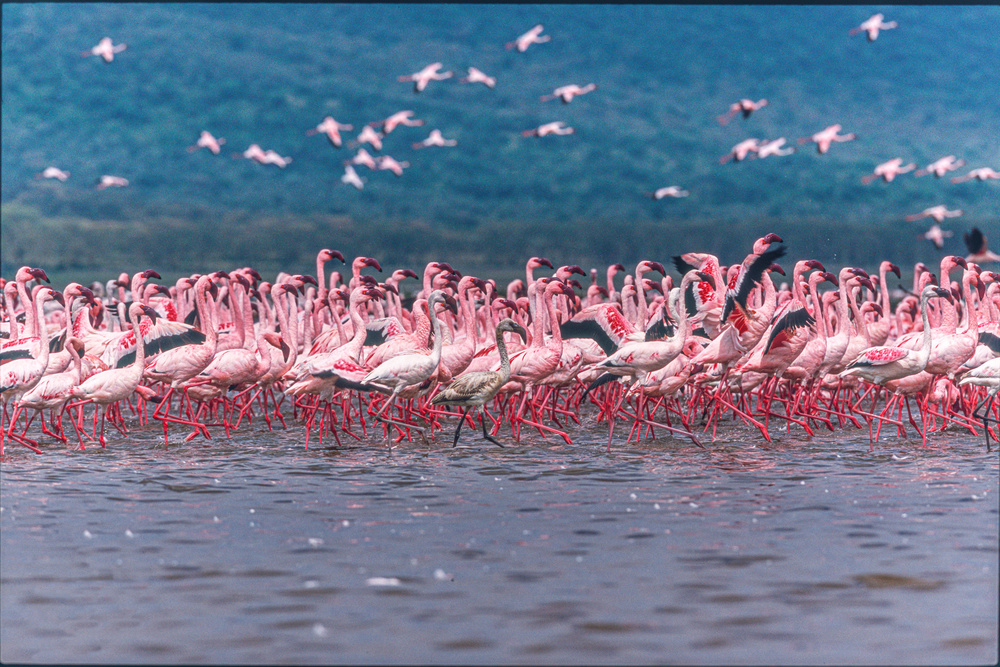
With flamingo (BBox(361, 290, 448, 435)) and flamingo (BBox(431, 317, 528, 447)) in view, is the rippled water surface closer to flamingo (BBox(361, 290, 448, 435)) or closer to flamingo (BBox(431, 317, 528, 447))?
flamingo (BBox(431, 317, 528, 447))

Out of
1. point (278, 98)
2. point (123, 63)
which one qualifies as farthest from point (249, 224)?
point (123, 63)

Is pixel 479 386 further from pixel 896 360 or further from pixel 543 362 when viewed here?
pixel 896 360

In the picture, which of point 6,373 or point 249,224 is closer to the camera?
point 6,373

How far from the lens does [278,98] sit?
403 ft

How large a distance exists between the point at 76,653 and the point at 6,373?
23.5 ft

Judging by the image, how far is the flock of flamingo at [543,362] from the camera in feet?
43.6

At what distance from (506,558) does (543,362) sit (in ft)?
19.3

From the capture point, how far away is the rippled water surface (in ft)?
21.9

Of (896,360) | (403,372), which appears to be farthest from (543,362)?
(896,360)

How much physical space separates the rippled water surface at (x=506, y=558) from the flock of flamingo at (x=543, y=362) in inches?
38.2

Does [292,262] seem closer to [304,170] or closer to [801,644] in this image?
[304,170]

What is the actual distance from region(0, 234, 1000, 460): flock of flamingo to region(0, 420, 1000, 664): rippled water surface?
3.19ft

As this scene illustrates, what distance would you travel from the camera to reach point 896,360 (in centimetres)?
1309

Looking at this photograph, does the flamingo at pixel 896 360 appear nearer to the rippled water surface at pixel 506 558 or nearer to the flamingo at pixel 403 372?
the rippled water surface at pixel 506 558
